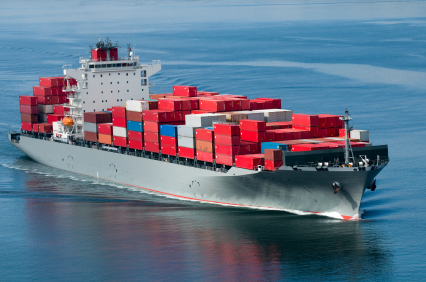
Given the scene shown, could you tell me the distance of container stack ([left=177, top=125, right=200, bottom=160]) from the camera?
4050cm

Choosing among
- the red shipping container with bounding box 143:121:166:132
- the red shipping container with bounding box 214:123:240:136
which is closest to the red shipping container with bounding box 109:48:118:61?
the red shipping container with bounding box 143:121:166:132

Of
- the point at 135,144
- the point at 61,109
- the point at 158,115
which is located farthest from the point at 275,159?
the point at 61,109

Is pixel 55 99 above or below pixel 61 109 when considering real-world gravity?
above

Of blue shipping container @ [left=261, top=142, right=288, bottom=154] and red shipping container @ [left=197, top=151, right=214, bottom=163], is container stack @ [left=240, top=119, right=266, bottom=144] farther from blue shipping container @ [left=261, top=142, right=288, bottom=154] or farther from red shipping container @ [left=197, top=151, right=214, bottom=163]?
red shipping container @ [left=197, top=151, right=214, bottom=163]

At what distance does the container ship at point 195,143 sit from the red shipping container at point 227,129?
61 millimetres

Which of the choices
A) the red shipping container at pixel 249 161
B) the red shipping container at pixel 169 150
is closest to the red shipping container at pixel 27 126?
the red shipping container at pixel 169 150

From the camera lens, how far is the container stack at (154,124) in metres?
42.9

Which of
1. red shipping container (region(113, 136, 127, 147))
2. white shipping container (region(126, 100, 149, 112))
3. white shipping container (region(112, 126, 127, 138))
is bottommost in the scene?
red shipping container (region(113, 136, 127, 147))

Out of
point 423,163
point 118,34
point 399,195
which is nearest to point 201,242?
point 399,195

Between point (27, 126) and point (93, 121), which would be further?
point (27, 126)

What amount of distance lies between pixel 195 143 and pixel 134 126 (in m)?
6.48

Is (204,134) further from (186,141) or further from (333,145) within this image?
(333,145)

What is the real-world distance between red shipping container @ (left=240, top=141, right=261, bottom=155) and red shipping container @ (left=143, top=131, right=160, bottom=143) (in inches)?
299

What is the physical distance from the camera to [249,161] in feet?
119
